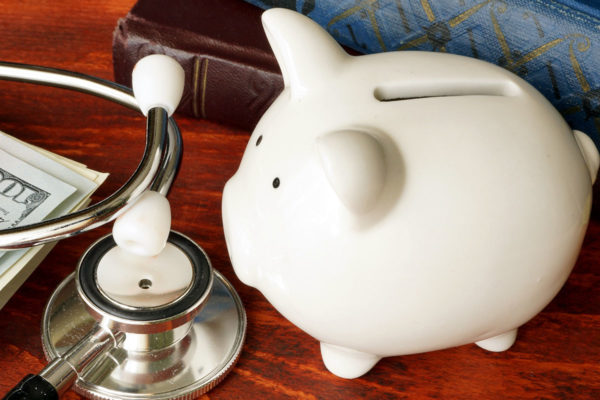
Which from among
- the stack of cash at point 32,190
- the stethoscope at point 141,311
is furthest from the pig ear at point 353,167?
the stack of cash at point 32,190

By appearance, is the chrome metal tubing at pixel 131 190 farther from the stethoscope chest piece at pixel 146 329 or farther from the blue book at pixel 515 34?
the blue book at pixel 515 34

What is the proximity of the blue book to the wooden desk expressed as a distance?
5.3 inches

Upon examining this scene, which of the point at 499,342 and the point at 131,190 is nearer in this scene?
the point at 131,190

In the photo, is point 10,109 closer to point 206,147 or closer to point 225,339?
point 206,147

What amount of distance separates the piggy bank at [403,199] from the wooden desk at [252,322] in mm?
74

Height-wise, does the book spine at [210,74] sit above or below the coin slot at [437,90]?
below

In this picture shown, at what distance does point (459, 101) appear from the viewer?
1.57ft

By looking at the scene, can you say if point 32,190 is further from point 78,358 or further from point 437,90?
point 437,90

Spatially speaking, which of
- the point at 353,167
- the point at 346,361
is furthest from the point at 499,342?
the point at 353,167

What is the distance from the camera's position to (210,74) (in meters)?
0.74

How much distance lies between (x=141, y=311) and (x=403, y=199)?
21 centimetres

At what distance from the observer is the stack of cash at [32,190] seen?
0.57 m

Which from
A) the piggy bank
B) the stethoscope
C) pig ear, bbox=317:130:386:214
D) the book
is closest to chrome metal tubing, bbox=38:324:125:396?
the stethoscope

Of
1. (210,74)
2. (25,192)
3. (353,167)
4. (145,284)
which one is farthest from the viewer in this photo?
(210,74)
